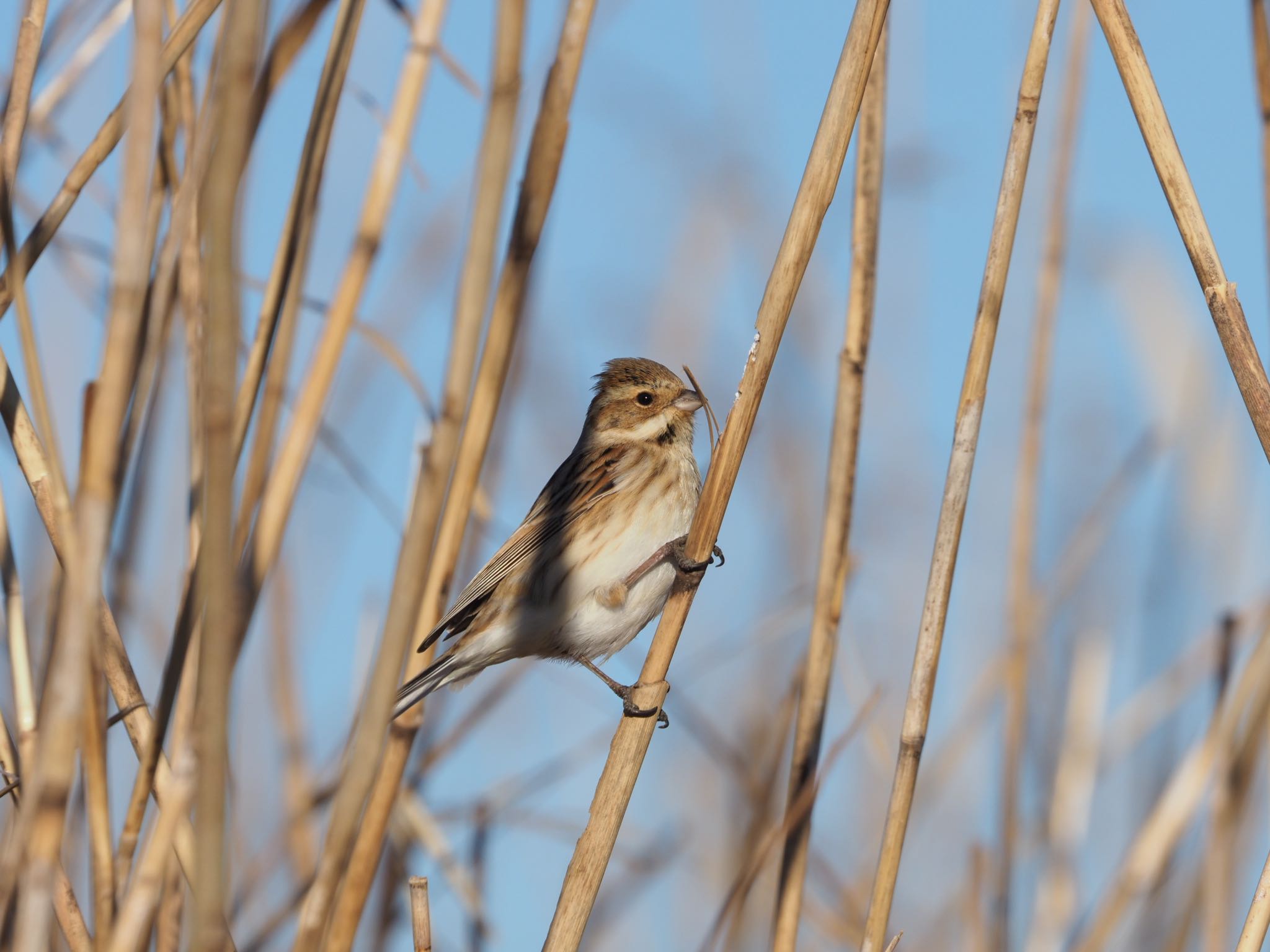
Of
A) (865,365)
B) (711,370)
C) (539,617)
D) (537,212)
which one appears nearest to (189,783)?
(537,212)

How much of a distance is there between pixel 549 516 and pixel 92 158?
213 cm

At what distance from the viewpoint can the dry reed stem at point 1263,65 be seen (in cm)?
246

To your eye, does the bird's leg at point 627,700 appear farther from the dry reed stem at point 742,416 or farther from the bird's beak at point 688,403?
the bird's beak at point 688,403

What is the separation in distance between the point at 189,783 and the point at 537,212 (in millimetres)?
941

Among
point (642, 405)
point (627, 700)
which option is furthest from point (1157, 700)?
point (627, 700)

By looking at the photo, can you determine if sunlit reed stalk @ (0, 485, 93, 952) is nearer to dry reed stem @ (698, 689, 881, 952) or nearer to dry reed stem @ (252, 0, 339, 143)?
dry reed stem @ (252, 0, 339, 143)

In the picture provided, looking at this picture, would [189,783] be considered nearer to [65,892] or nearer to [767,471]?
[65,892]

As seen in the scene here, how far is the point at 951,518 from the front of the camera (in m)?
2.36

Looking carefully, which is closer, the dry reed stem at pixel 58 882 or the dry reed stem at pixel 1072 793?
the dry reed stem at pixel 58 882

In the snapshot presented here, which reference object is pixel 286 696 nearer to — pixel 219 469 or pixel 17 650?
pixel 17 650

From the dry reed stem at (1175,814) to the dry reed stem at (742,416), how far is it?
165cm

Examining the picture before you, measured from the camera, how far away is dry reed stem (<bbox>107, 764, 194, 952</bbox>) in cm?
151

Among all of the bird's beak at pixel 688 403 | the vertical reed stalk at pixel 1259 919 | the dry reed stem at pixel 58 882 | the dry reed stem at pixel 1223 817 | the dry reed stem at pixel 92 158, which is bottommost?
the vertical reed stalk at pixel 1259 919

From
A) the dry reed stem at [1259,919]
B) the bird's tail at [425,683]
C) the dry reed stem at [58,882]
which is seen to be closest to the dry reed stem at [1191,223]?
the dry reed stem at [1259,919]
